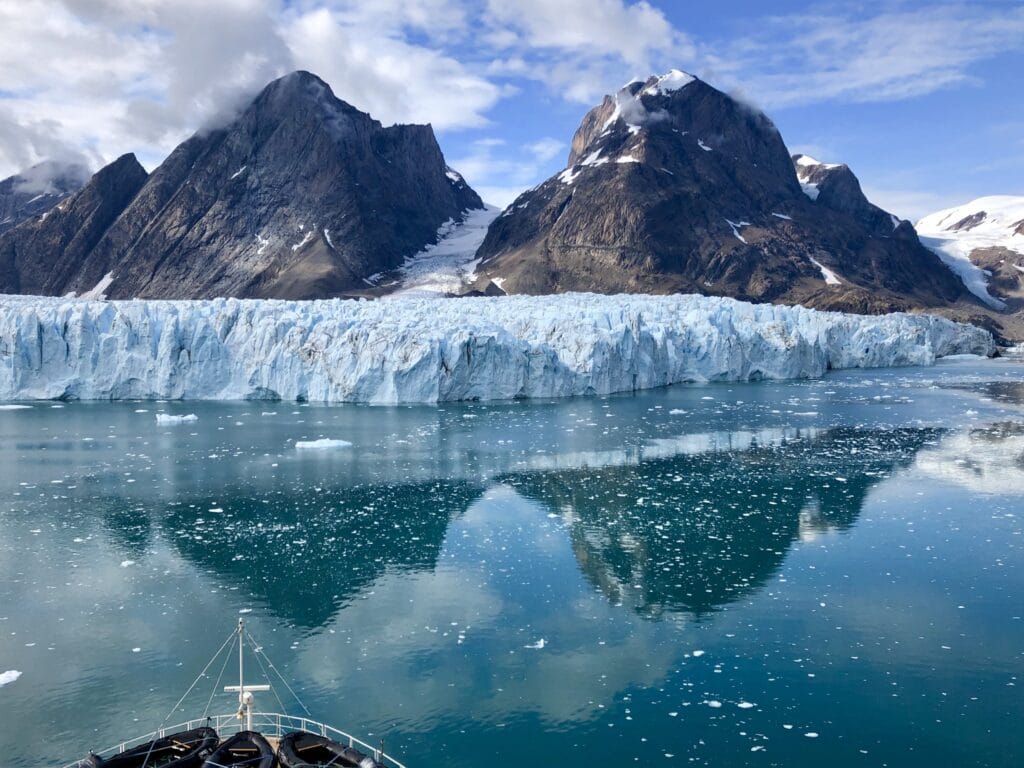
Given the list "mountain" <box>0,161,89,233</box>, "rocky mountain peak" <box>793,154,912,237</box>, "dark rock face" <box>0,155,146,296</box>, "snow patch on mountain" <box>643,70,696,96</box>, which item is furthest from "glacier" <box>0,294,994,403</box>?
"mountain" <box>0,161,89,233</box>

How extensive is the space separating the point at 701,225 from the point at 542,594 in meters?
83.4

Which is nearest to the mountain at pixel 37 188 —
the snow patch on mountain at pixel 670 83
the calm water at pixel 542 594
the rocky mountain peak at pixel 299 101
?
the rocky mountain peak at pixel 299 101

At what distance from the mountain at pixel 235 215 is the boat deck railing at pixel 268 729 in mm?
83970

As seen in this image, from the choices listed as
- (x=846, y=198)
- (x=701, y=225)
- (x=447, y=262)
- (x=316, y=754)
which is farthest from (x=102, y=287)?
(x=316, y=754)

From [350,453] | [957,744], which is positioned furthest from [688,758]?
[350,453]

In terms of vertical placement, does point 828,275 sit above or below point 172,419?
above

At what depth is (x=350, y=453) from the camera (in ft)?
65.7

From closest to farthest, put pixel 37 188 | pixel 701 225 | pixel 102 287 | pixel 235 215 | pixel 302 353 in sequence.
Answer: pixel 302 353
pixel 701 225
pixel 102 287
pixel 235 215
pixel 37 188

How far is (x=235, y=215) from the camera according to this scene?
9631 cm

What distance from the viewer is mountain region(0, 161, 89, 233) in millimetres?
117688

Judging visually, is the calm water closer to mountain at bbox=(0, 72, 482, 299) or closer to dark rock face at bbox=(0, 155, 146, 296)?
mountain at bbox=(0, 72, 482, 299)

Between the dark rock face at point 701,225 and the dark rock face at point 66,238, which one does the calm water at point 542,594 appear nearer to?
the dark rock face at point 701,225

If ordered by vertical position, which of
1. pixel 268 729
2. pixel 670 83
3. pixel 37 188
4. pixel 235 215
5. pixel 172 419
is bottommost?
pixel 268 729

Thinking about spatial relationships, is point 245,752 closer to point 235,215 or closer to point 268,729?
point 268,729
